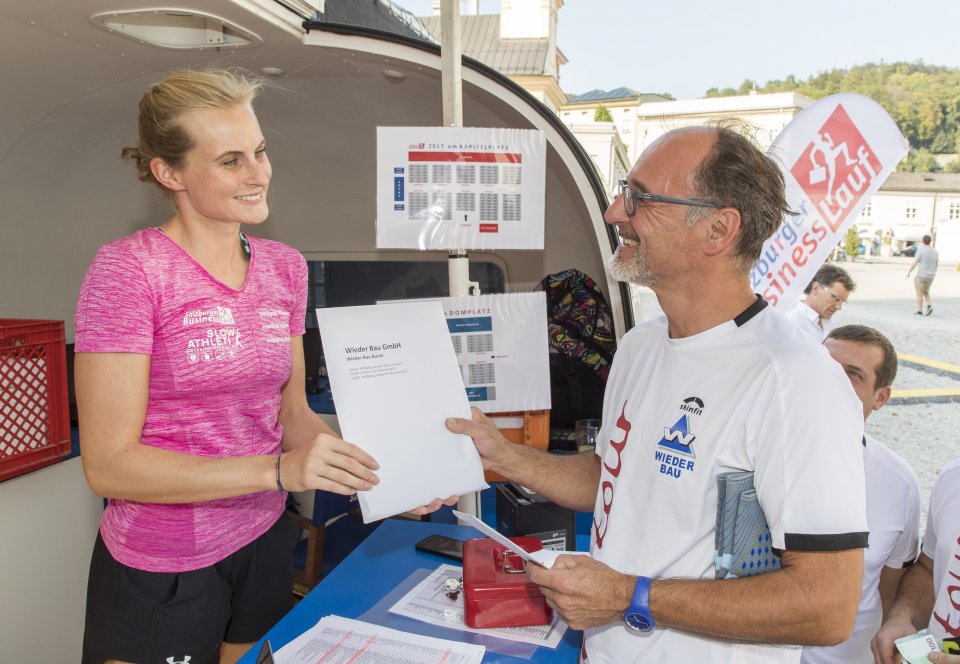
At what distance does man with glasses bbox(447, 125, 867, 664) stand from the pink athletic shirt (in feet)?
1.85

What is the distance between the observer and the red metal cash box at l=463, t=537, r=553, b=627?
1.76 metres

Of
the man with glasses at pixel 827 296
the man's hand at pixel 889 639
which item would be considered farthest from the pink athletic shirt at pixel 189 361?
the man with glasses at pixel 827 296

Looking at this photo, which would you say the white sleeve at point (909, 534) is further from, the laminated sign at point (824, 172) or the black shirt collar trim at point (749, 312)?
the black shirt collar trim at point (749, 312)

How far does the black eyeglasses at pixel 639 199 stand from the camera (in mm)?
1574

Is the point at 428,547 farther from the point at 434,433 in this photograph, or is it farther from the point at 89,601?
the point at 89,601

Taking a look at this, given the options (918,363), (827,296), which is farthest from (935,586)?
(918,363)

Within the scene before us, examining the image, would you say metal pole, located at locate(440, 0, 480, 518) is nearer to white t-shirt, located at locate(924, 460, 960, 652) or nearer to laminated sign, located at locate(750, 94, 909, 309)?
laminated sign, located at locate(750, 94, 909, 309)

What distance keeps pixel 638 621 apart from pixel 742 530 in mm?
309

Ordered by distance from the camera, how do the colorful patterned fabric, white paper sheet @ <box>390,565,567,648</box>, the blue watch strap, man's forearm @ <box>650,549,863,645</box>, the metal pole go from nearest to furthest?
man's forearm @ <box>650,549,863,645</box> < the blue watch strap < white paper sheet @ <box>390,565,567,648</box> < the metal pole < the colorful patterned fabric

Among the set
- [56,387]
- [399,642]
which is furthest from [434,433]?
[56,387]

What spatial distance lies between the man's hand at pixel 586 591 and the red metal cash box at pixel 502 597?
0.29 meters

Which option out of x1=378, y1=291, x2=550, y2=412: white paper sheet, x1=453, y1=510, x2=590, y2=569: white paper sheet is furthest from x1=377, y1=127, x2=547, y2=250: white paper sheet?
x1=453, y1=510, x2=590, y2=569: white paper sheet

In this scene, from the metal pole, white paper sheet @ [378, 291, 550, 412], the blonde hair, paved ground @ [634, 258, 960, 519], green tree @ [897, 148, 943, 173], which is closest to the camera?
the blonde hair

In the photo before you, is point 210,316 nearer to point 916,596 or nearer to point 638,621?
point 638,621
